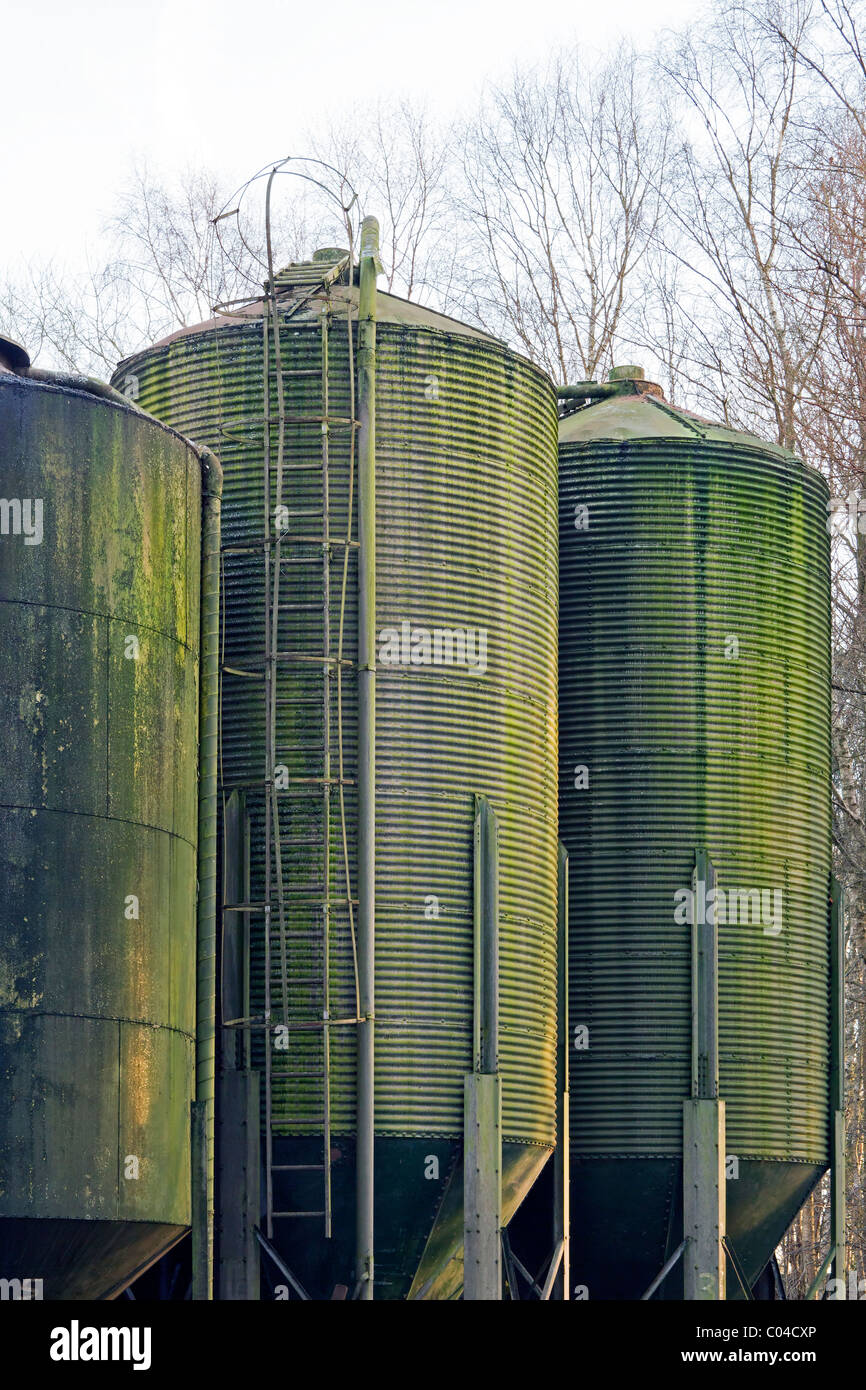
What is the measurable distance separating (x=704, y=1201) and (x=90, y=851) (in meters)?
8.47

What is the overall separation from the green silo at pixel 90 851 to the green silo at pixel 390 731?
6.10 ft

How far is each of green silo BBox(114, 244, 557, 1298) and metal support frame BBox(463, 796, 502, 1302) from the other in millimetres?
113

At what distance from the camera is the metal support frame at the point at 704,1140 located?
69.3 feet

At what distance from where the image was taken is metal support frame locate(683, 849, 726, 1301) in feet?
69.3

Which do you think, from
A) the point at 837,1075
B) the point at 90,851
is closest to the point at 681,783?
the point at 837,1075

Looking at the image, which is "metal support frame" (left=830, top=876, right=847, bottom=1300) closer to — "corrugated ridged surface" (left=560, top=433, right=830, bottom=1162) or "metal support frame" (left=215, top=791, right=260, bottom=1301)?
"corrugated ridged surface" (left=560, top=433, right=830, bottom=1162)

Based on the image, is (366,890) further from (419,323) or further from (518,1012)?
(419,323)

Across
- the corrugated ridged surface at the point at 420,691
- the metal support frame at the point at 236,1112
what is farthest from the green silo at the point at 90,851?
the corrugated ridged surface at the point at 420,691

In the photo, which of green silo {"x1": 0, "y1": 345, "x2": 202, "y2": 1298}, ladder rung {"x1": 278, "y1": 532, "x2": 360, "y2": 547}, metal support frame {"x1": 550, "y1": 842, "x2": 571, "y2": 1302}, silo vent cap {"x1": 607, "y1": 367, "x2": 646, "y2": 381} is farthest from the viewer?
silo vent cap {"x1": 607, "y1": 367, "x2": 646, "y2": 381}

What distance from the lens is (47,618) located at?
15.5 m

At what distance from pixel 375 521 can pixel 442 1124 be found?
16.7 feet

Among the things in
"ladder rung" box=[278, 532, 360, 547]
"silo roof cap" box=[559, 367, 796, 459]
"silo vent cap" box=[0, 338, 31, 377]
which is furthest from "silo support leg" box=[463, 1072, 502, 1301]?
"silo roof cap" box=[559, 367, 796, 459]

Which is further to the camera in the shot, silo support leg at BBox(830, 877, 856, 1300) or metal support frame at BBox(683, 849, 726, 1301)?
silo support leg at BBox(830, 877, 856, 1300)

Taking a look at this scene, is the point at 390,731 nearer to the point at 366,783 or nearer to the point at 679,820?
the point at 366,783
